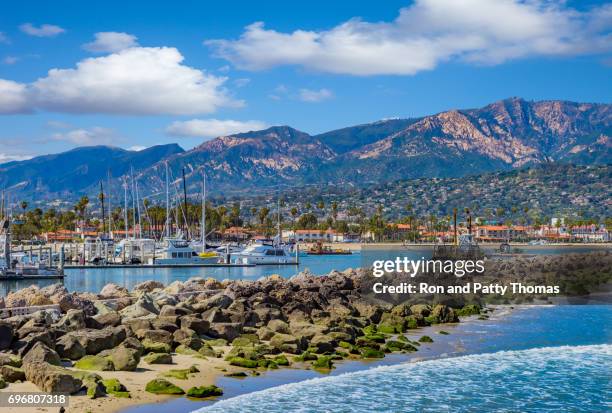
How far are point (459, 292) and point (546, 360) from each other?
61.0 ft

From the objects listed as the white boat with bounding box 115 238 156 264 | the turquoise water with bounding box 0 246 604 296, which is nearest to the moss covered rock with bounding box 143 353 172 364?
the turquoise water with bounding box 0 246 604 296

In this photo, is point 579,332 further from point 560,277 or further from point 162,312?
point 560,277

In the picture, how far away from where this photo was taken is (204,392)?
69.1 feet

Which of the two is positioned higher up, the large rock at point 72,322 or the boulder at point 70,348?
the large rock at point 72,322

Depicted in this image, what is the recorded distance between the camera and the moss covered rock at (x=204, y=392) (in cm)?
2097

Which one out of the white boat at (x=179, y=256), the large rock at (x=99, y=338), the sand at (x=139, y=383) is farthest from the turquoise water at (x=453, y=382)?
the white boat at (x=179, y=256)

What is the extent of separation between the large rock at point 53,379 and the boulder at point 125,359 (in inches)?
92.1

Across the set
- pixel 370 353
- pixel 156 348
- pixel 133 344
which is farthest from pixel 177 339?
pixel 370 353

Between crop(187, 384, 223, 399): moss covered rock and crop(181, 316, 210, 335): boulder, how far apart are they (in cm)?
792

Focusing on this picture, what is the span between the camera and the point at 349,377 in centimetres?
2458

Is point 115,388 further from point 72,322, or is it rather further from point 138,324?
point 72,322

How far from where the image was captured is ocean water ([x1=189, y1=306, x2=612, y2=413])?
70.4 feet

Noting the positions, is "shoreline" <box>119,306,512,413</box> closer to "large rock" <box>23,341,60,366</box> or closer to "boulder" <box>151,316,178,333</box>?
"large rock" <box>23,341,60,366</box>

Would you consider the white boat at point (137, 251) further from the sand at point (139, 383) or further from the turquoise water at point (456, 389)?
the sand at point (139, 383)
